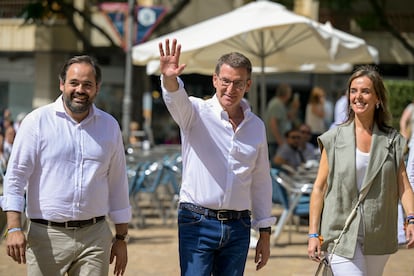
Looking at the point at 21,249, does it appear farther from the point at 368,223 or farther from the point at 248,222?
the point at 368,223

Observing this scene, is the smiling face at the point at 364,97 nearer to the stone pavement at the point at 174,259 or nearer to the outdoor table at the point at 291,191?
the stone pavement at the point at 174,259

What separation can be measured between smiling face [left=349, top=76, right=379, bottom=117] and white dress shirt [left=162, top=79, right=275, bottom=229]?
64 cm

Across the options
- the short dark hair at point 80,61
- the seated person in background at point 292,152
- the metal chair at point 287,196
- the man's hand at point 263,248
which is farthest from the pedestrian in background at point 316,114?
the short dark hair at point 80,61

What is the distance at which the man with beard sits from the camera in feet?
16.6

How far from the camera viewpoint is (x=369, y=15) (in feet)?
107

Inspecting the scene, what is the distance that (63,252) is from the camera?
5.12 metres

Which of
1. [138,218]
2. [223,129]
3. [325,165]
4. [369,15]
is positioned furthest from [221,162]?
[369,15]

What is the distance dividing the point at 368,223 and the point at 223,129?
0.99 metres

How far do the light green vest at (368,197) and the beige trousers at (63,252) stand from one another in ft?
4.37

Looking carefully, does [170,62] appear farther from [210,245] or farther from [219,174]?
[210,245]

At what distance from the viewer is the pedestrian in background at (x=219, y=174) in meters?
5.30

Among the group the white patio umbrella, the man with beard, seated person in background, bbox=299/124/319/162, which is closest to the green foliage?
the white patio umbrella

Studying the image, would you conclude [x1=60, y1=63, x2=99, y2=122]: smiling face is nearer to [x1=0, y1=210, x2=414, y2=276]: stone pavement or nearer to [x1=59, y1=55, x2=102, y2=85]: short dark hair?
[x1=59, y1=55, x2=102, y2=85]: short dark hair

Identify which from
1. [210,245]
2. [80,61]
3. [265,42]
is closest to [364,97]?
[210,245]
